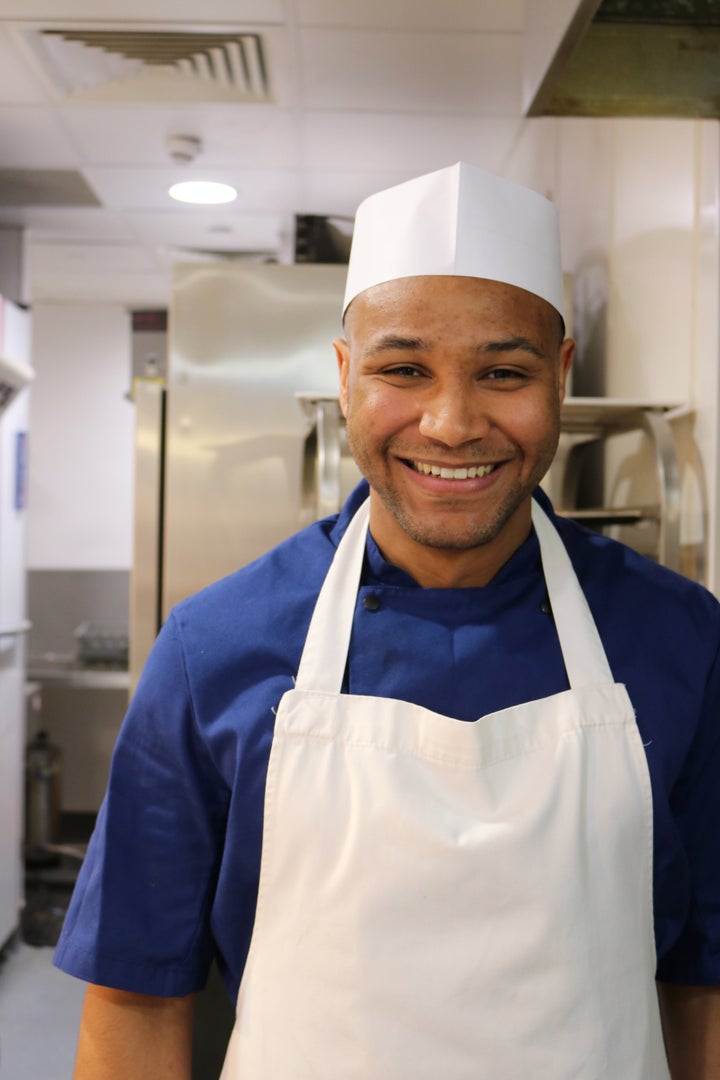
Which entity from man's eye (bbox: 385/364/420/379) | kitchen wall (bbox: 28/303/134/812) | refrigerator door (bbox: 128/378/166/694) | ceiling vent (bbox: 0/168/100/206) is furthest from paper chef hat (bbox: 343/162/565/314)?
kitchen wall (bbox: 28/303/134/812)

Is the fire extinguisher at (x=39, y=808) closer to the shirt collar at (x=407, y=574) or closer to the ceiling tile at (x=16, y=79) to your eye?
the ceiling tile at (x=16, y=79)

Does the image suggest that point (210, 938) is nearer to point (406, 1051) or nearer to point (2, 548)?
point (406, 1051)

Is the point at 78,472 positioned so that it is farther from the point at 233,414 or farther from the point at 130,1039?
the point at 130,1039

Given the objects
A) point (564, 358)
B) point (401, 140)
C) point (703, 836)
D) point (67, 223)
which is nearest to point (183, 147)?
point (401, 140)

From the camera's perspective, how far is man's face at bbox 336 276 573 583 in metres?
1.00

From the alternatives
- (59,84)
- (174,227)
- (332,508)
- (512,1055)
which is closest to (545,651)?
(512,1055)

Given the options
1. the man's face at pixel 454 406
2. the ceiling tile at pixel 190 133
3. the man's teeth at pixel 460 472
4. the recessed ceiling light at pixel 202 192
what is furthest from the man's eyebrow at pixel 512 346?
the recessed ceiling light at pixel 202 192

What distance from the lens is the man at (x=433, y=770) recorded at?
37.1 inches

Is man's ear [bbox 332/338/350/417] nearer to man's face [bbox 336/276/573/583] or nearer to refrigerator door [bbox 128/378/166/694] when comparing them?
man's face [bbox 336/276/573/583]

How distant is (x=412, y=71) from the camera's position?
2.61 meters

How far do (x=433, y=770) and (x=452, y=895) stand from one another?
12 centimetres

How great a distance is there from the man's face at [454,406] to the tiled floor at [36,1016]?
2778 mm

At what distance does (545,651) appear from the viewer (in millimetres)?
1072

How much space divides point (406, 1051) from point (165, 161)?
299cm
